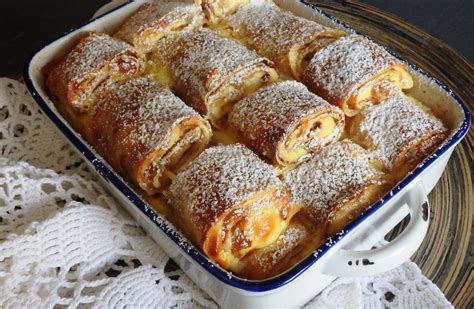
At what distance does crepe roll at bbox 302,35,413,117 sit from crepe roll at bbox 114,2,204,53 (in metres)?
0.30

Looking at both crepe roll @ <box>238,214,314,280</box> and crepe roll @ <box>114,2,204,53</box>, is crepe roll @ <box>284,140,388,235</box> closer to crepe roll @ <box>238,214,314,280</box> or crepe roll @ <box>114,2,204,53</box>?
crepe roll @ <box>238,214,314,280</box>

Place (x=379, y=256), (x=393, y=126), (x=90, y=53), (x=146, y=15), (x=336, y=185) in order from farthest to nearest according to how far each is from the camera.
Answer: (x=146, y=15) → (x=90, y=53) → (x=393, y=126) → (x=336, y=185) → (x=379, y=256)

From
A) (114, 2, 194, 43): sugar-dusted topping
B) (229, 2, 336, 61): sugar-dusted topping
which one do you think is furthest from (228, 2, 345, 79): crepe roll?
(114, 2, 194, 43): sugar-dusted topping

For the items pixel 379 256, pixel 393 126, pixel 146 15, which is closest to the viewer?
pixel 379 256

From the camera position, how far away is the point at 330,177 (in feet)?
3.54

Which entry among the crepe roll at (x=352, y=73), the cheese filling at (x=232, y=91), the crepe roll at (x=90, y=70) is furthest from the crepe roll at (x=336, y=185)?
the crepe roll at (x=90, y=70)

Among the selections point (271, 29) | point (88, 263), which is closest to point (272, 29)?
point (271, 29)

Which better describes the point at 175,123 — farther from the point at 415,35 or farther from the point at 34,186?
the point at 415,35

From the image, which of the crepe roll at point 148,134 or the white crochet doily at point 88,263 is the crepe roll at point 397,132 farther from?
the crepe roll at point 148,134

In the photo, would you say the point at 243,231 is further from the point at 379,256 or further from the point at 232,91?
the point at 232,91

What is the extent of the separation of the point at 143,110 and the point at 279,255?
38 cm

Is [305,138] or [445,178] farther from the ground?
[305,138]

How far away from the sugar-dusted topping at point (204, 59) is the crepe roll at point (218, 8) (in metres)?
0.10

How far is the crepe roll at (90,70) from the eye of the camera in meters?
1.26
